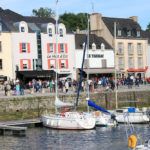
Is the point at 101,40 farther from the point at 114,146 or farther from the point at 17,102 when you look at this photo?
the point at 114,146

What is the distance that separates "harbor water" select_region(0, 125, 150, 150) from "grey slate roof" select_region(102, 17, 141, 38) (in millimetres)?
46320

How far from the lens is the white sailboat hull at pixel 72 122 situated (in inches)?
1758

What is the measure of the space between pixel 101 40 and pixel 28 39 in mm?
16252

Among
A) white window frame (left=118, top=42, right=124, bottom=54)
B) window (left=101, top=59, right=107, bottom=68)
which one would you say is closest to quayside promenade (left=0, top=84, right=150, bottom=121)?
window (left=101, top=59, right=107, bottom=68)

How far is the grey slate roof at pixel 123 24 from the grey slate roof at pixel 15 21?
11427mm

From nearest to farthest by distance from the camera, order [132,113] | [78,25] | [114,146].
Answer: [114,146] < [132,113] < [78,25]

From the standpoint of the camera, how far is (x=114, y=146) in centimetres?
3622

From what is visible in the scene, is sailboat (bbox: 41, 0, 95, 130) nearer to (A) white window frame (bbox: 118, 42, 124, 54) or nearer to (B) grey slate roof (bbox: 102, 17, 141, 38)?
(A) white window frame (bbox: 118, 42, 124, 54)

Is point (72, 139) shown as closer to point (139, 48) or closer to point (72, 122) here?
point (72, 122)

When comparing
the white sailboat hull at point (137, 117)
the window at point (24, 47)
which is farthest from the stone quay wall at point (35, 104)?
the window at point (24, 47)

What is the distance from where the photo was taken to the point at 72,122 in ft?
147

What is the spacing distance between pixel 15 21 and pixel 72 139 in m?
41.7

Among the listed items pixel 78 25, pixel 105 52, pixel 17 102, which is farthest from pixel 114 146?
pixel 78 25

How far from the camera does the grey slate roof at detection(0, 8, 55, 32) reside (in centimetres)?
7581
